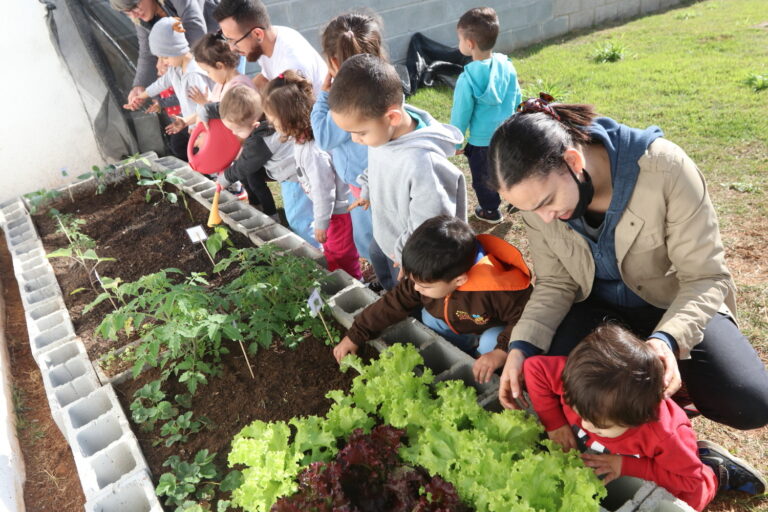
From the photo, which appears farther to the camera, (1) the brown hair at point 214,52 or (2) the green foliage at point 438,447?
(1) the brown hair at point 214,52

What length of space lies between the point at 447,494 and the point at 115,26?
5.63 m

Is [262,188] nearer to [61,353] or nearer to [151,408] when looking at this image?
[61,353]

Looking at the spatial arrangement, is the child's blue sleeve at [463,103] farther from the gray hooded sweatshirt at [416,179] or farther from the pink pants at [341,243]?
the gray hooded sweatshirt at [416,179]

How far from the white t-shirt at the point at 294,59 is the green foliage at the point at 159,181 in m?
1.14

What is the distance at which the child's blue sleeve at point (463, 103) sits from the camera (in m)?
3.76

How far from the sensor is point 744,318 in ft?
9.29

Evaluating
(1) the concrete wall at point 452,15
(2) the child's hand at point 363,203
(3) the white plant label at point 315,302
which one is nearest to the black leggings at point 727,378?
(3) the white plant label at point 315,302

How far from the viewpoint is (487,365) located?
2.05 metres

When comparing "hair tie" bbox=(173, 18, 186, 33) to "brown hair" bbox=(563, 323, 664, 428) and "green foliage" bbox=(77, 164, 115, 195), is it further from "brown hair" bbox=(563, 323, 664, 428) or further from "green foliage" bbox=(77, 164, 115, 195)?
"brown hair" bbox=(563, 323, 664, 428)

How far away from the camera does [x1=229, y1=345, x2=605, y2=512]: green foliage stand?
5.05ft

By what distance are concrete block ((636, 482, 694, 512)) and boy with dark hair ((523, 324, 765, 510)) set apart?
0.19 feet

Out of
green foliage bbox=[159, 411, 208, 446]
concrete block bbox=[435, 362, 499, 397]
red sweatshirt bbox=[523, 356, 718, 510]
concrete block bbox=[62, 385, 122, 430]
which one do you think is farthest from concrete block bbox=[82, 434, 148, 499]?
red sweatshirt bbox=[523, 356, 718, 510]

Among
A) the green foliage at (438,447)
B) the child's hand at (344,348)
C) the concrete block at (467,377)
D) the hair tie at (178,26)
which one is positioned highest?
the hair tie at (178,26)

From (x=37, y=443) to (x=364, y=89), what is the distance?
2.57 metres
